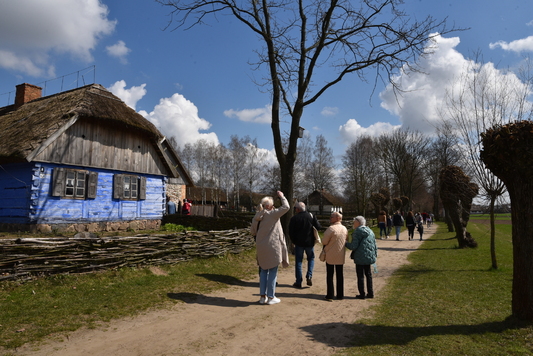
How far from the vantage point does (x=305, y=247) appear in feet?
25.3

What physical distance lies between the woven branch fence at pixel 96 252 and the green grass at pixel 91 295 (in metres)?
0.19

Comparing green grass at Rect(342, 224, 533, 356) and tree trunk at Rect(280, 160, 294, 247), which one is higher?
tree trunk at Rect(280, 160, 294, 247)

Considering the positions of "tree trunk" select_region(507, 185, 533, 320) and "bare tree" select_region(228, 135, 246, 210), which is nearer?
"tree trunk" select_region(507, 185, 533, 320)

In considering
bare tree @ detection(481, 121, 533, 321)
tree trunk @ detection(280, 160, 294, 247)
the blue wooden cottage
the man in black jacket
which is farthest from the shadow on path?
the blue wooden cottage

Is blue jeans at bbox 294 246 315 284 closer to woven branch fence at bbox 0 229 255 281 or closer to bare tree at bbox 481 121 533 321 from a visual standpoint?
woven branch fence at bbox 0 229 255 281

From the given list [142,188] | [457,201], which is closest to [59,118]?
[142,188]

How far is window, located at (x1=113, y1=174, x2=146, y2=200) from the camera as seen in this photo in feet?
52.9

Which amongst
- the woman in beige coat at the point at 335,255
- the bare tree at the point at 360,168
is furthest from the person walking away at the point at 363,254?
the bare tree at the point at 360,168

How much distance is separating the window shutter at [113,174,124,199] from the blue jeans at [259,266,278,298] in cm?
1197

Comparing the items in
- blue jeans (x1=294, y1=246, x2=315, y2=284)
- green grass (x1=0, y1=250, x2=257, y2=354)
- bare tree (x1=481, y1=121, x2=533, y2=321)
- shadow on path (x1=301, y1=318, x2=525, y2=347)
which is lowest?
shadow on path (x1=301, y1=318, x2=525, y2=347)

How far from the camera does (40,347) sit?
3.98m

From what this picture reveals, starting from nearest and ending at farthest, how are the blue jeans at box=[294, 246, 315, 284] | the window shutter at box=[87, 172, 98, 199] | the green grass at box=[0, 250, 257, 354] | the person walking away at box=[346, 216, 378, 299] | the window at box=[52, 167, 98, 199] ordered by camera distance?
the green grass at box=[0, 250, 257, 354], the person walking away at box=[346, 216, 378, 299], the blue jeans at box=[294, 246, 315, 284], the window at box=[52, 167, 98, 199], the window shutter at box=[87, 172, 98, 199]

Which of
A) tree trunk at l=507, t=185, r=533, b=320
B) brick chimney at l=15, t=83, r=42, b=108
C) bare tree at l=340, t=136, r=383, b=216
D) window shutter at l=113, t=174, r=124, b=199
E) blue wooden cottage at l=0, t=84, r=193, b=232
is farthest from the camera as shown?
bare tree at l=340, t=136, r=383, b=216

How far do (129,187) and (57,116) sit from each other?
440cm
